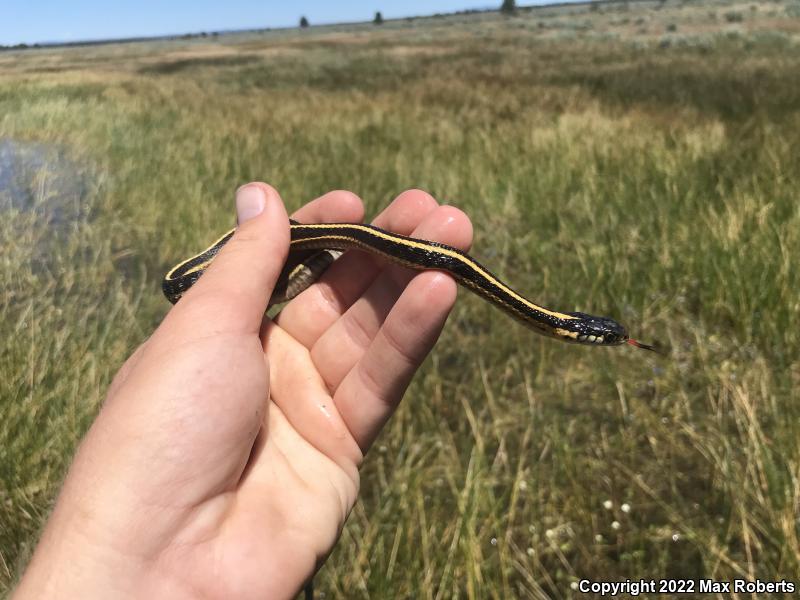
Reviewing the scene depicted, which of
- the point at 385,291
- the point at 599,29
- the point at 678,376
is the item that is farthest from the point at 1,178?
the point at 599,29

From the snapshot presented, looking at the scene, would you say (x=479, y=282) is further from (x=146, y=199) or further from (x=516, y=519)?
(x=146, y=199)

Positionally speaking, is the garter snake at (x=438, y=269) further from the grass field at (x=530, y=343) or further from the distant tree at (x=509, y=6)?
the distant tree at (x=509, y=6)

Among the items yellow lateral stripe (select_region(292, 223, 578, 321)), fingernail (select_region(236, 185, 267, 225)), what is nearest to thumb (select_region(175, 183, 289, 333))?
fingernail (select_region(236, 185, 267, 225))

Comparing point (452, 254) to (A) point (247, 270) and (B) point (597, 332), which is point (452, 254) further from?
(A) point (247, 270)

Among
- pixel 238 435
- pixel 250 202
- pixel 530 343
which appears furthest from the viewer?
pixel 530 343

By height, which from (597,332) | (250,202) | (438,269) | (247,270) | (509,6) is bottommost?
(597,332)

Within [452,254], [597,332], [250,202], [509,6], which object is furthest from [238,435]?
[509,6]
